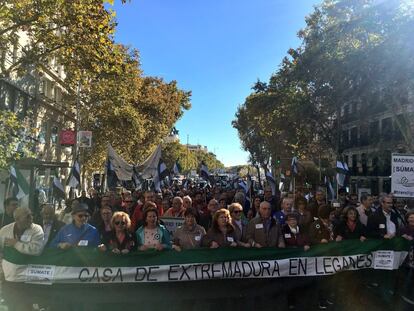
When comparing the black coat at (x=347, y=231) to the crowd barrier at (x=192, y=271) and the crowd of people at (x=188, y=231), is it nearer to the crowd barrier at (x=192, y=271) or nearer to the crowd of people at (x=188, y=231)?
the crowd of people at (x=188, y=231)

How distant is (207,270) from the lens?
233 inches

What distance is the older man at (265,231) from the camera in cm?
665

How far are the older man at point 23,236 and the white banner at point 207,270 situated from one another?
23cm

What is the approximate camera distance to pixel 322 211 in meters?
8.57

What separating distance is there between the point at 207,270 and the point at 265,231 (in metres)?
1.26

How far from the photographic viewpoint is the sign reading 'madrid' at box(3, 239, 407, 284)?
18.7 ft

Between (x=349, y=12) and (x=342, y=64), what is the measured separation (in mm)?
3125

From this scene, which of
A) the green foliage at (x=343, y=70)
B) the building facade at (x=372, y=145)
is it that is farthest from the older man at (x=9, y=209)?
the building facade at (x=372, y=145)

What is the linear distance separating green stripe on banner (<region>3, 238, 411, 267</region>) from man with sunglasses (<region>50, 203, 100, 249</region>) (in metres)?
0.24

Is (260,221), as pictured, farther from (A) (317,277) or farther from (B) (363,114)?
(B) (363,114)

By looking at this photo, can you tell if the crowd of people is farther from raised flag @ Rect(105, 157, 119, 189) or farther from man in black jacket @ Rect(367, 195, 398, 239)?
raised flag @ Rect(105, 157, 119, 189)

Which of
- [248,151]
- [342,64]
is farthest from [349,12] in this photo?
[248,151]

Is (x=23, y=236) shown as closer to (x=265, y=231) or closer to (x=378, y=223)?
(x=265, y=231)

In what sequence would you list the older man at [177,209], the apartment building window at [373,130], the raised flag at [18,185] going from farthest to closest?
the apartment building window at [373,130], the raised flag at [18,185], the older man at [177,209]
